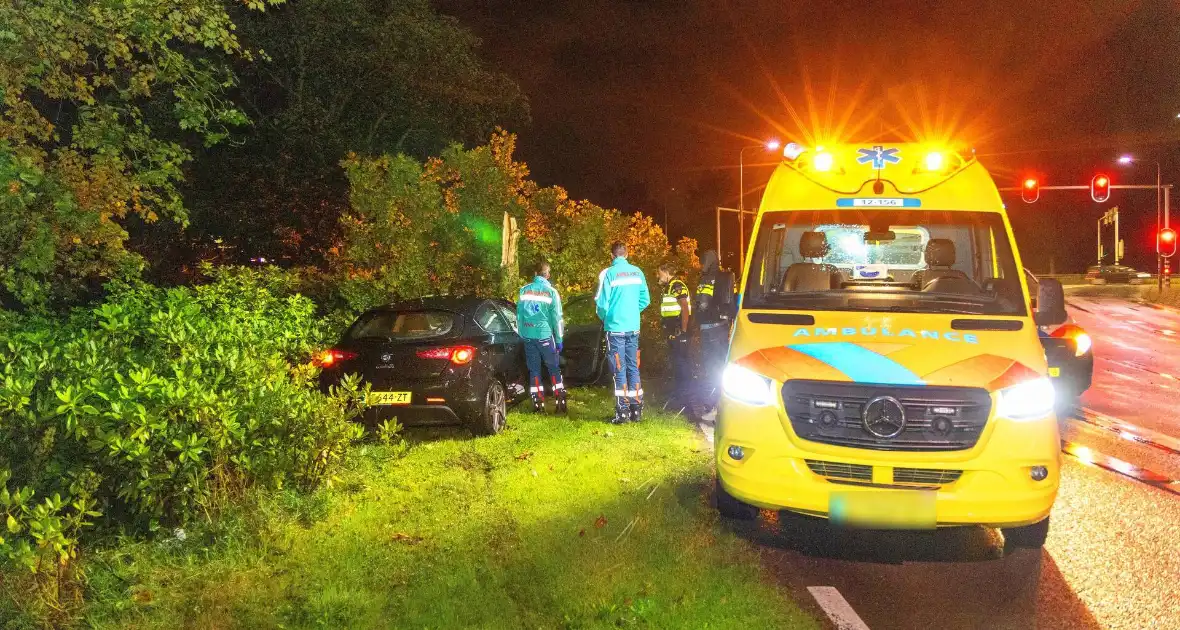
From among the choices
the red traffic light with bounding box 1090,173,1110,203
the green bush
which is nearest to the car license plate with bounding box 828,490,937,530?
the green bush

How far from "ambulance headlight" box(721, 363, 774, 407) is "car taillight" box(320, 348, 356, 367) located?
14.0 feet

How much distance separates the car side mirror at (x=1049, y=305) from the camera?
5.46 meters

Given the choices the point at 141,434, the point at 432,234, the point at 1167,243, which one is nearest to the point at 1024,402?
the point at 141,434

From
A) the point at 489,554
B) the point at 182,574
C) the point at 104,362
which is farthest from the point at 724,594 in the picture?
the point at 104,362

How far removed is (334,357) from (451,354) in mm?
1109

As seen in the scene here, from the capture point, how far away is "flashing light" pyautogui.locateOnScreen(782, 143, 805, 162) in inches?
256

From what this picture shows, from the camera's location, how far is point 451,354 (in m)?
8.10

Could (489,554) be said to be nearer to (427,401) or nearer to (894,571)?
(894,571)

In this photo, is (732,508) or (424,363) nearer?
(732,508)

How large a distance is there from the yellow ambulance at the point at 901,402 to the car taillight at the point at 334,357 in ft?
13.1

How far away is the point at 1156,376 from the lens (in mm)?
13508

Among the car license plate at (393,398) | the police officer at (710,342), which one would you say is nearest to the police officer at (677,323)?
the police officer at (710,342)

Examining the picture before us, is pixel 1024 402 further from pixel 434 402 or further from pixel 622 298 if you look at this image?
pixel 434 402

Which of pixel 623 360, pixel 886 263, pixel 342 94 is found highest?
pixel 342 94
